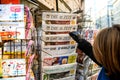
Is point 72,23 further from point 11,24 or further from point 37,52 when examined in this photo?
point 11,24

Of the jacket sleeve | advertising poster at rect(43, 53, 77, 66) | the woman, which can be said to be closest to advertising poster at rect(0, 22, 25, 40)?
the woman

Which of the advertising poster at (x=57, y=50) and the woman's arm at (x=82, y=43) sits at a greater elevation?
the woman's arm at (x=82, y=43)

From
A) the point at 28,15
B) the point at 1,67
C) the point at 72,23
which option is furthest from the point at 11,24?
the point at 72,23

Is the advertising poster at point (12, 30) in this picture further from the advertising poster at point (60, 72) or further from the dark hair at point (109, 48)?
the advertising poster at point (60, 72)

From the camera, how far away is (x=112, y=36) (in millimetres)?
1524

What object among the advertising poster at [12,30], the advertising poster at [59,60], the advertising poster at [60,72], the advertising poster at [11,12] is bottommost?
the advertising poster at [60,72]

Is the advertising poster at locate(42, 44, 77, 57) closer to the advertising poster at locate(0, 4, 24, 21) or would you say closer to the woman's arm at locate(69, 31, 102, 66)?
the woman's arm at locate(69, 31, 102, 66)

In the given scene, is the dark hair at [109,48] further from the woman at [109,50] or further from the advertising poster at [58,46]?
the advertising poster at [58,46]

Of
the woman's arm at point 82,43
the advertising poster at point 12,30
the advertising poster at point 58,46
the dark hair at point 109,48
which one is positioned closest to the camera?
the dark hair at point 109,48

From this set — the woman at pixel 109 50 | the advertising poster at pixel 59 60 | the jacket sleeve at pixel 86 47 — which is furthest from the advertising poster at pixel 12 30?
the jacket sleeve at pixel 86 47

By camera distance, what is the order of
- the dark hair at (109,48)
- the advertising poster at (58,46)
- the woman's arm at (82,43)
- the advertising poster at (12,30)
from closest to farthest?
1. the dark hair at (109,48)
2. the advertising poster at (12,30)
3. the advertising poster at (58,46)
4. the woman's arm at (82,43)

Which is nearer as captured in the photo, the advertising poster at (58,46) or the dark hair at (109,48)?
the dark hair at (109,48)

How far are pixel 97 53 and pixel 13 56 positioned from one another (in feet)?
1.70

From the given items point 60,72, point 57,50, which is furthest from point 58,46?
point 60,72
